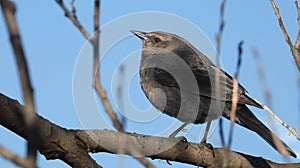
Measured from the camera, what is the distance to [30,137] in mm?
1053

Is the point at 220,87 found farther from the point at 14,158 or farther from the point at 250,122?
the point at 14,158

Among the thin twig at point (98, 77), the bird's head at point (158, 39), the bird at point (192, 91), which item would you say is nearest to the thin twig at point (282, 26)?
the thin twig at point (98, 77)

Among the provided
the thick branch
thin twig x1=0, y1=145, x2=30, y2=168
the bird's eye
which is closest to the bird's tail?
the thick branch

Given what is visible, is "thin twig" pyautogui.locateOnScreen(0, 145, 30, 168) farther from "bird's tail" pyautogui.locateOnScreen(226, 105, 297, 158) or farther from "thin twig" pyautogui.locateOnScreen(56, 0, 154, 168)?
"bird's tail" pyautogui.locateOnScreen(226, 105, 297, 158)

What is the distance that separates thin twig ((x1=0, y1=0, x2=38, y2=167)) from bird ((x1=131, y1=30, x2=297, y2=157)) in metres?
4.88

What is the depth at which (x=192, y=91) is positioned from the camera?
6.50 m

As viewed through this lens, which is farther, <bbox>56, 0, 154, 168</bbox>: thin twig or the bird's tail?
the bird's tail

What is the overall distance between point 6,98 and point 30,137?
2922 millimetres

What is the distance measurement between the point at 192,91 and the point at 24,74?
18.1 ft

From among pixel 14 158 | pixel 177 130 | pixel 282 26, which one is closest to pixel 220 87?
pixel 177 130

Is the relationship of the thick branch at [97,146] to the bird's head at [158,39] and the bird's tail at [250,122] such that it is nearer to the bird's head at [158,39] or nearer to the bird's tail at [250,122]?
the bird's tail at [250,122]

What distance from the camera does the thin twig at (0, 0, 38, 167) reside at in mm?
1053

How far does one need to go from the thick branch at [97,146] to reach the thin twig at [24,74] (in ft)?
8.16

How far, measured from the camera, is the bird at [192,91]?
6.21 m
